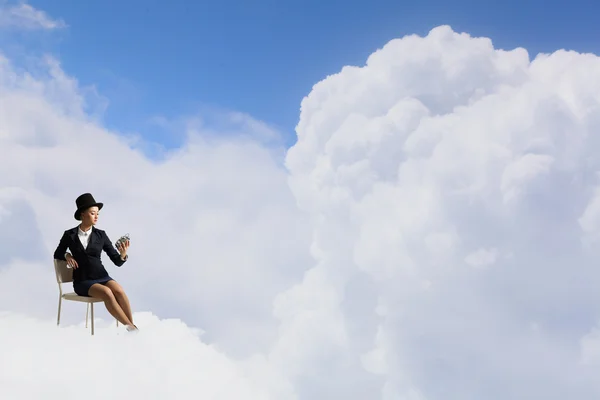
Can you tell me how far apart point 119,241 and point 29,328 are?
1500 mm

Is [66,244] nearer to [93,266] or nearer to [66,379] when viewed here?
[93,266]

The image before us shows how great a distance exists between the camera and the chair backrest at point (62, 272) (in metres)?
8.27

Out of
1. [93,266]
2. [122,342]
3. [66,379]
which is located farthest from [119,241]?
[66,379]

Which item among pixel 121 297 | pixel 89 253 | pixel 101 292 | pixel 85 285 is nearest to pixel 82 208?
pixel 89 253

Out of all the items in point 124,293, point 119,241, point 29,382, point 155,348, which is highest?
point 119,241

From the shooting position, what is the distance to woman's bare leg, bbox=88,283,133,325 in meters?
7.89

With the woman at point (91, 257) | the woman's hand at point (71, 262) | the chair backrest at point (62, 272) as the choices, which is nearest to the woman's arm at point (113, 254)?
the woman at point (91, 257)

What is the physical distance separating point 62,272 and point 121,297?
909 millimetres

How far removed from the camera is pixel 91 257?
805 centimetres

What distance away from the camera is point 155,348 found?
801cm

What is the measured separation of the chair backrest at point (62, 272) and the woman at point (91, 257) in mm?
144

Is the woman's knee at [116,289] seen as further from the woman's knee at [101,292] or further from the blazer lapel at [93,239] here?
the blazer lapel at [93,239]

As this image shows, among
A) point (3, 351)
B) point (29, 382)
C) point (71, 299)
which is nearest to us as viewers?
point (29, 382)

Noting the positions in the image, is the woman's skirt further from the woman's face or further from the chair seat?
the woman's face
